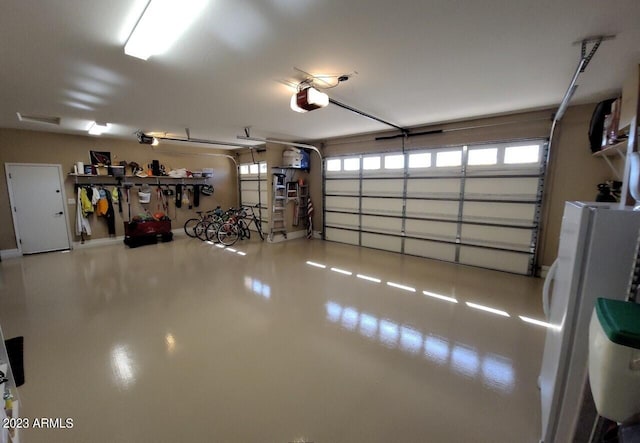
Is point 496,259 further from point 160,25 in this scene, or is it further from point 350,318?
point 160,25

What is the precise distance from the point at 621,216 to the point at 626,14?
163cm

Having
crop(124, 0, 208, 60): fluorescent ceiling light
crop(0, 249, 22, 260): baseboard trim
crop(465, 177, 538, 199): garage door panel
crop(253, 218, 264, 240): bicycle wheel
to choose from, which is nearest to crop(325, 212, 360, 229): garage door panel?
crop(253, 218, 264, 240): bicycle wheel

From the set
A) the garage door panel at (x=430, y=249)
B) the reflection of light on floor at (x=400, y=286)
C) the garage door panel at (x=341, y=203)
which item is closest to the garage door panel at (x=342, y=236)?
the garage door panel at (x=341, y=203)

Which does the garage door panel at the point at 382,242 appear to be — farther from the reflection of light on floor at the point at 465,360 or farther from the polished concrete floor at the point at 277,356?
the reflection of light on floor at the point at 465,360

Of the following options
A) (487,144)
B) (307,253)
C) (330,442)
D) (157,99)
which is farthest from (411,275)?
(157,99)

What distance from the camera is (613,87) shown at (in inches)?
115

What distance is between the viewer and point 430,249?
5.14m

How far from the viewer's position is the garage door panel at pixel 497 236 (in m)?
4.16

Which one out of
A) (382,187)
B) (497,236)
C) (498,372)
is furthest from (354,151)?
(498,372)

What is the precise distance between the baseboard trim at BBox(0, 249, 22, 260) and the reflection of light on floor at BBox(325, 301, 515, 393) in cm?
677

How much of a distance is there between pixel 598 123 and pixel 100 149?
930cm

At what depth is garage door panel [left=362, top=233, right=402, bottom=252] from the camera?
5.59 meters

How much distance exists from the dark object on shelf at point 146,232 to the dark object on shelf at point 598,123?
823 cm

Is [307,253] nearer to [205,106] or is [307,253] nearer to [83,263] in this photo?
[205,106]
